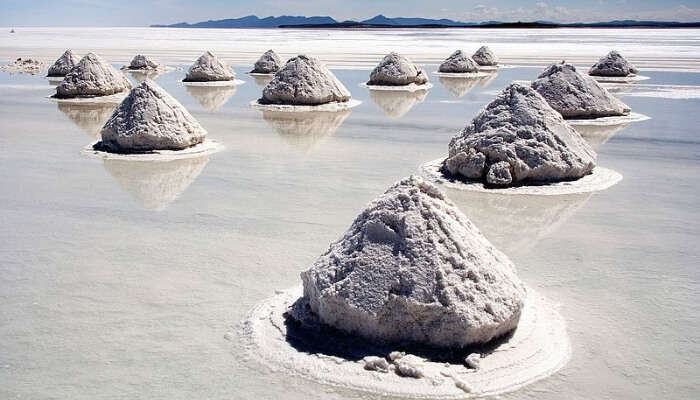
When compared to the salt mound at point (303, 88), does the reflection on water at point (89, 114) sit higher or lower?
lower

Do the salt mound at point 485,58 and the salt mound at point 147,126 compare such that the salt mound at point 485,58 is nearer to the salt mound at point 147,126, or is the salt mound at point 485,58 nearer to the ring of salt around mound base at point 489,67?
the ring of salt around mound base at point 489,67

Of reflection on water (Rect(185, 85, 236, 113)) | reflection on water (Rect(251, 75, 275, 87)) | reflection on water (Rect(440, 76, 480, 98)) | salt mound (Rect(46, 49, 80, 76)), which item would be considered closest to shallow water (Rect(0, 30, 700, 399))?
reflection on water (Rect(185, 85, 236, 113))

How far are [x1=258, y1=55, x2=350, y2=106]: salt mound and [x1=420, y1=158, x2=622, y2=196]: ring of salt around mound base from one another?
5943 millimetres

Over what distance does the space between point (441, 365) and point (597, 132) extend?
8.12 metres

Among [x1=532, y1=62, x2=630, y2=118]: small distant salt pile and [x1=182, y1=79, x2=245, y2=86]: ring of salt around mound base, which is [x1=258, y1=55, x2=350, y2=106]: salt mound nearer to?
[x1=532, y1=62, x2=630, y2=118]: small distant salt pile

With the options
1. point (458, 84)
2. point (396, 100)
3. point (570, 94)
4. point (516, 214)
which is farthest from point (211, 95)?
point (516, 214)

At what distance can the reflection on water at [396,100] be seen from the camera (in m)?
13.0

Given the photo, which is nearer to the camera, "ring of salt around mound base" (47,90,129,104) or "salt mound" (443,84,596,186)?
"salt mound" (443,84,596,186)

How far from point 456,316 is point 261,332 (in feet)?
3.50

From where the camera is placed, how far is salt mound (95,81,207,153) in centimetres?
866

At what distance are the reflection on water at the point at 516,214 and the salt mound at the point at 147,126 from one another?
3.67m

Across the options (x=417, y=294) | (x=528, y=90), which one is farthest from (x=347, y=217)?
(x=528, y=90)

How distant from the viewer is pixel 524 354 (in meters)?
3.54

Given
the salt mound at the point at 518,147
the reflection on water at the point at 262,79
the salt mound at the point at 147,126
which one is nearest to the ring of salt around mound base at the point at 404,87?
the reflection on water at the point at 262,79
